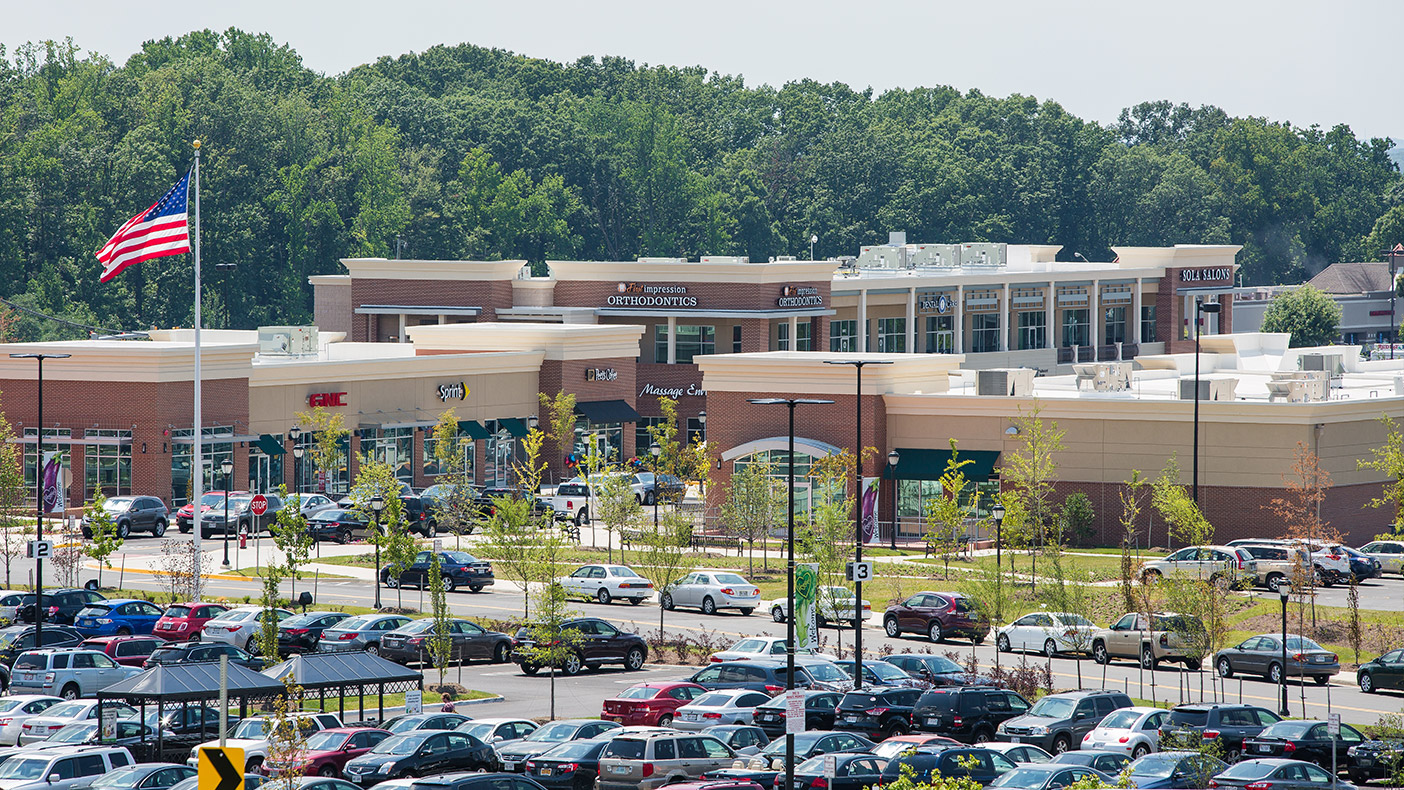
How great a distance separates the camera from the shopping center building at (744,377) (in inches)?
2785

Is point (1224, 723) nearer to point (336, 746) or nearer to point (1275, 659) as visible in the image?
point (1275, 659)

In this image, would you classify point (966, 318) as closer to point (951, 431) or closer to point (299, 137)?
point (951, 431)

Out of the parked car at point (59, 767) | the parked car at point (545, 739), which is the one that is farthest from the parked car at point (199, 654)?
the parked car at point (59, 767)

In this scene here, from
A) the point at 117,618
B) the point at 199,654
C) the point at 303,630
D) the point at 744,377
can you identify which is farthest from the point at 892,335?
the point at 199,654

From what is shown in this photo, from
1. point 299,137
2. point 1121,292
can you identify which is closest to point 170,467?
point 1121,292

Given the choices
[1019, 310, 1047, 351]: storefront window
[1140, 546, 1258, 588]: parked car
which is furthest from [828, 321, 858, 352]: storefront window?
[1140, 546, 1258, 588]: parked car

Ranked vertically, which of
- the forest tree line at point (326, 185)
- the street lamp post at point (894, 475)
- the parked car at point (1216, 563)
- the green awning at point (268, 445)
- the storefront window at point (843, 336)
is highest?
the forest tree line at point (326, 185)

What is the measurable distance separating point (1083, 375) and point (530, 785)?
52.5 m

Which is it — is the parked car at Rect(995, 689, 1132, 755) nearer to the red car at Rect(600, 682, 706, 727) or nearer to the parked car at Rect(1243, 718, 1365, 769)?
the parked car at Rect(1243, 718, 1365, 769)

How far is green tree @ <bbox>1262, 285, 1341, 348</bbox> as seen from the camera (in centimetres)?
15275

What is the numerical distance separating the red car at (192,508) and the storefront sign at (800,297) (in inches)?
1300

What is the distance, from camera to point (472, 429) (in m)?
88.1

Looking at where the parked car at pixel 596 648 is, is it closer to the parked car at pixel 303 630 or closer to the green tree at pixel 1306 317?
the parked car at pixel 303 630

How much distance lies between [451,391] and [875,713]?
50555 mm
